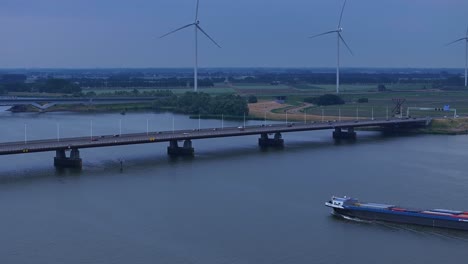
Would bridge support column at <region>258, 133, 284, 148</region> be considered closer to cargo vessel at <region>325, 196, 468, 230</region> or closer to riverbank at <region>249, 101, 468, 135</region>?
riverbank at <region>249, 101, 468, 135</region>

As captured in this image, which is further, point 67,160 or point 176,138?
point 176,138

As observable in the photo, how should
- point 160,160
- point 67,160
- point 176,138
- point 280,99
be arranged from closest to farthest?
point 67,160, point 160,160, point 176,138, point 280,99

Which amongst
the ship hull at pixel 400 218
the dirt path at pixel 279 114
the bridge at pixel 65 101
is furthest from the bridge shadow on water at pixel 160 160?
the bridge at pixel 65 101

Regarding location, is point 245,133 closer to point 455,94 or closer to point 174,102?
point 174,102

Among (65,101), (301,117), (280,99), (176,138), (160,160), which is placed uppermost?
(280,99)

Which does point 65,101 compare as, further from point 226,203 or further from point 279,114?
point 226,203

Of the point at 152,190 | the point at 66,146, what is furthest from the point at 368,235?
the point at 66,146

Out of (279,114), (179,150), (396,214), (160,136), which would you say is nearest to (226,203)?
(396,214)

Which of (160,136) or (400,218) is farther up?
(160,136)
